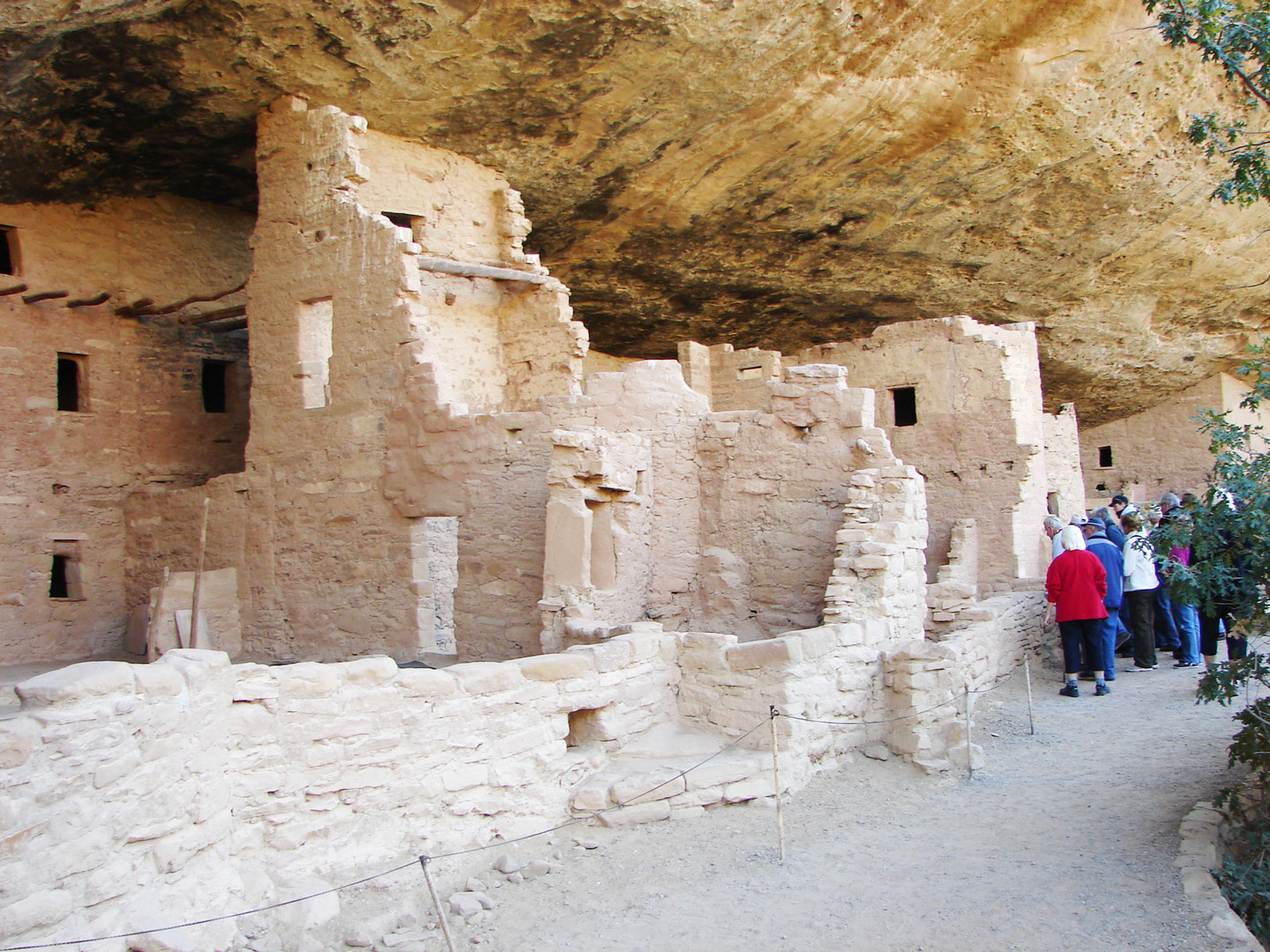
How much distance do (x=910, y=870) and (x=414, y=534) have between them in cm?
550

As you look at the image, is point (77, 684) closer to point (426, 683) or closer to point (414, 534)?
point (426, 683)

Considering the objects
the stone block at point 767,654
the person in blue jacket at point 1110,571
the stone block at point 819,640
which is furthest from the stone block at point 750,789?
the person in blue jacket at point 1110,571

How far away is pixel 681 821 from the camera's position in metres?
5.62

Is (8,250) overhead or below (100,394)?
overhead

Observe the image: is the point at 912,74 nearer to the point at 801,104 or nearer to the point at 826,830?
the point at 801,104

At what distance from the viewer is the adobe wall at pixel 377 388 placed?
9062mm

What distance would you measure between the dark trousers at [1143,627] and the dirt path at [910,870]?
2493 millimetres

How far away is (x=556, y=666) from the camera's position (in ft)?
18.5

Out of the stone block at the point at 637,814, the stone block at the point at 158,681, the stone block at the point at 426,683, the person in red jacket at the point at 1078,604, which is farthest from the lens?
the person in red jacket at the point at 1078,604

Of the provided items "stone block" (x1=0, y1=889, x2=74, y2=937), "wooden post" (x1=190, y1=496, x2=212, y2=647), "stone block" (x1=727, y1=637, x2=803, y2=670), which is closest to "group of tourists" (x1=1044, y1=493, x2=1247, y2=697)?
"stone block" (x1=727, y1=637, x2=803, y2=670)

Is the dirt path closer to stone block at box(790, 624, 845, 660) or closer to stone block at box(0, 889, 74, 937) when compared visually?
stone block at box(790, 624, 845, 660)

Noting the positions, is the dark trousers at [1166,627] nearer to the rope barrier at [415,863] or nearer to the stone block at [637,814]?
the rope barrier at [415,863]

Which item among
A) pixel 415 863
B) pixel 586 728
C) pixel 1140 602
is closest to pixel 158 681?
pixel 415 863

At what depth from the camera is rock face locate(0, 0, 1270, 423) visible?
8977 mm
